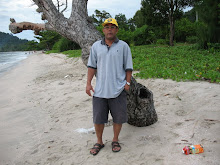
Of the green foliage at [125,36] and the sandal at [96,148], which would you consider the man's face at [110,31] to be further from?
the green foliage at [125,36]

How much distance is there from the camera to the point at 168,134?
3.17 meters

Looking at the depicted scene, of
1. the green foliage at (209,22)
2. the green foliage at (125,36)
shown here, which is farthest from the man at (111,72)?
the green foliage at (125,36)

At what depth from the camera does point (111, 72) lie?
264 centimetres

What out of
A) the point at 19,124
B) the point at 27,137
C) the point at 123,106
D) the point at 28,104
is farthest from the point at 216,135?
the point at 28,104

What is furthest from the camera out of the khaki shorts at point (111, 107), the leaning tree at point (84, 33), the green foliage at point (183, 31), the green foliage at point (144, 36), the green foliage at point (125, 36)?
the green foliage at point (125, 36)

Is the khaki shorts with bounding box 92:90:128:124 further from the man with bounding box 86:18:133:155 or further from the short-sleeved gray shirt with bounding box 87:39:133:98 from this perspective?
the short-sleeved gray shirt with bounding box 87:39:133:98

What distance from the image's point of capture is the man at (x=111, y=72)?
8.65 ft

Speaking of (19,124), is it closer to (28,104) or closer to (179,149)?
(28,104)

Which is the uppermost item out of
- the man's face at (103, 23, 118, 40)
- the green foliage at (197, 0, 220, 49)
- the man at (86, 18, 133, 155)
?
the green foliage at (197, 0, 220, 49)

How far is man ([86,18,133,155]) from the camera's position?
2637 millimetres

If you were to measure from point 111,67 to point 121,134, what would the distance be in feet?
4.51

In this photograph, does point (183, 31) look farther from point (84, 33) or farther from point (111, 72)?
point (111, 72)

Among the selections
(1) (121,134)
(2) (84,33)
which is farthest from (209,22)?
(1) (121,134)

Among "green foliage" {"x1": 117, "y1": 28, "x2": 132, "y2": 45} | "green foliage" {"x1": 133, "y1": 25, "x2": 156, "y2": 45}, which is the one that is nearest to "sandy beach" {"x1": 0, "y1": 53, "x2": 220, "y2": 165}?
"green foliage" {"x1": 133, "y1": 25, "x2": 156, "y2": 45}
